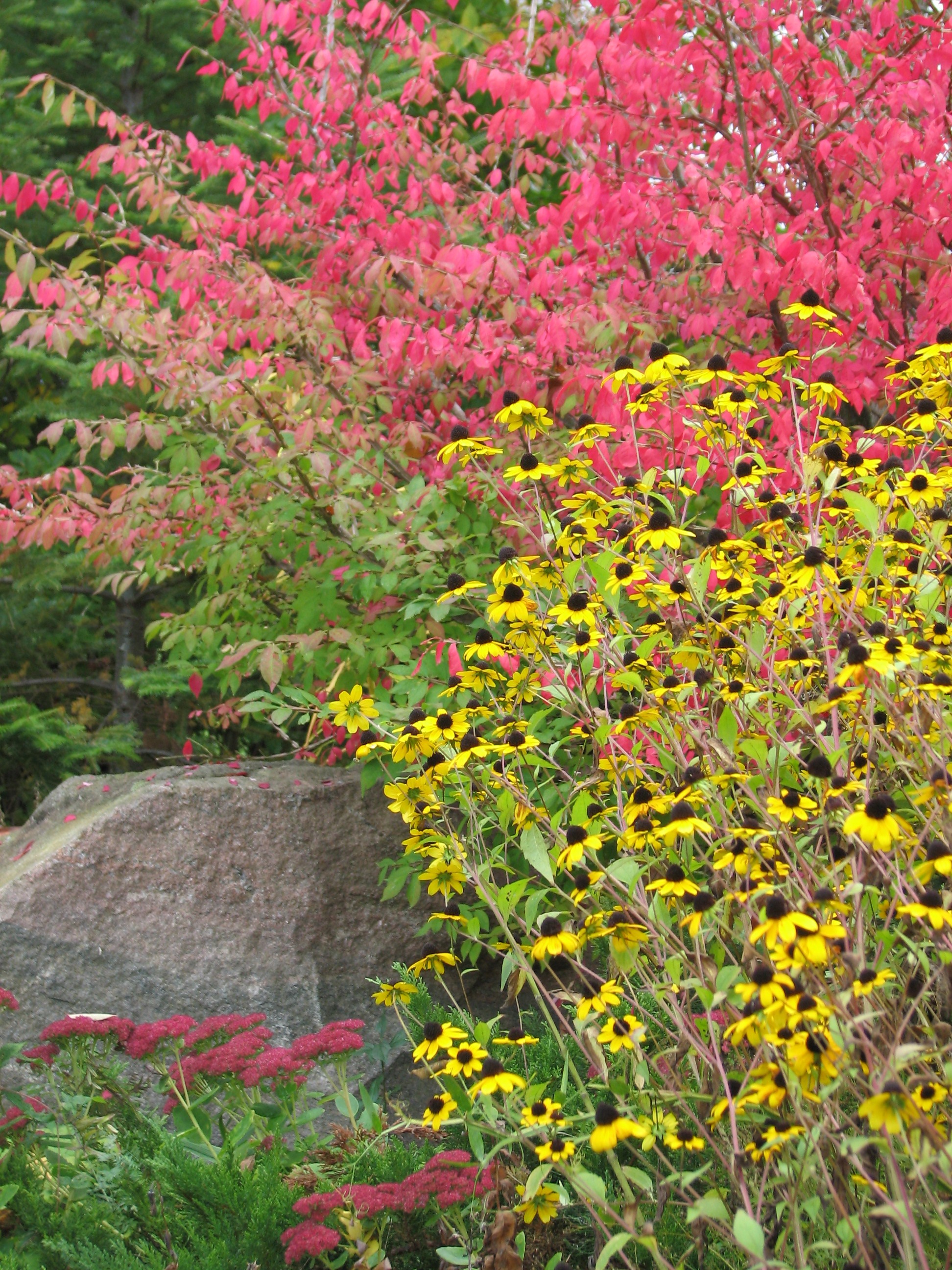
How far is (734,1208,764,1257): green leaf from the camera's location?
4.09 feet

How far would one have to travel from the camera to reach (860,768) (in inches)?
72.7

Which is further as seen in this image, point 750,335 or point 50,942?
point 750,335

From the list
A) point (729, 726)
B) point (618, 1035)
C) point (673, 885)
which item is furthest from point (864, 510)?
point (618, 1035)

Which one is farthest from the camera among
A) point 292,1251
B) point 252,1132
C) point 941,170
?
point 941,170

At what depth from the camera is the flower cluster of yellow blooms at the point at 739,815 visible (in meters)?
1.40

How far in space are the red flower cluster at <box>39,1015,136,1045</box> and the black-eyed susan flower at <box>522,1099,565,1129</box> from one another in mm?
999

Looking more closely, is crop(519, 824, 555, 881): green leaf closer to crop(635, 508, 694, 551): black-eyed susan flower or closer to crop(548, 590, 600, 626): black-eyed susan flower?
crop(548, 590, 600, 626): black-eyed susan flower

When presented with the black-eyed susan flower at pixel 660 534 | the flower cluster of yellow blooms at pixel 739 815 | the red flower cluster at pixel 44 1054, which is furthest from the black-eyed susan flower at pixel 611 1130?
the red flower cluster at pixel 44 1054

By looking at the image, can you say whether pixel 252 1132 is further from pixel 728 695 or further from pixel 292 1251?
pixel 728 695

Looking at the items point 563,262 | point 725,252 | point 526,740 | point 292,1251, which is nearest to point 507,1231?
point 292,1251

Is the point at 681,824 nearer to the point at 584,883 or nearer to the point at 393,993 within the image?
the point at 584,883

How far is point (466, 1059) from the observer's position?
1.70 metres

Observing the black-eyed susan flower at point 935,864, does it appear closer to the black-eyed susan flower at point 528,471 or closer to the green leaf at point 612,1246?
the green leaf at point 612,1246

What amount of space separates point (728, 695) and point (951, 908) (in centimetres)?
49
